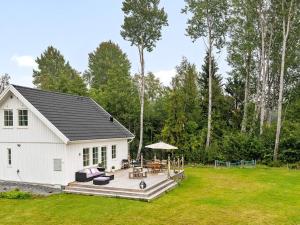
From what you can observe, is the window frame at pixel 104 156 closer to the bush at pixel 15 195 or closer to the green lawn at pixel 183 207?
the green lawn at pixel 183 207

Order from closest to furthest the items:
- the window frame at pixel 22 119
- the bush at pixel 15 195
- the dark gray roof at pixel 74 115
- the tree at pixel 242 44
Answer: the bush at pixel 15 195 < the dark gray roof at pixel 74 115 < the window frame at pixel 22 119 < the tree at pixel 242 44

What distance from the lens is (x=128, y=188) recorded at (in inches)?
656

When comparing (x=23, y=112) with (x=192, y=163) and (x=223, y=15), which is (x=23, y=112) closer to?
(x=192, y=163)

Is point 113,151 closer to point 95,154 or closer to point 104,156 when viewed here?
point 104,156

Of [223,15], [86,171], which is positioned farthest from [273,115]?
[86,171]

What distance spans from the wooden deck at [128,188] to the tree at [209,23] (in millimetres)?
11783

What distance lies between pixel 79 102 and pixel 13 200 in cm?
1015

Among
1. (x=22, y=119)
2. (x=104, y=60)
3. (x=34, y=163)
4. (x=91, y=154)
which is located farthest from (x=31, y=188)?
(x=104, y=60)

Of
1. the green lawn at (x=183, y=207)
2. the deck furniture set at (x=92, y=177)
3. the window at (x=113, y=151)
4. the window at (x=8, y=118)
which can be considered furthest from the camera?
the window at (x=113, y=151)

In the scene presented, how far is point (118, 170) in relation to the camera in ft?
79.3

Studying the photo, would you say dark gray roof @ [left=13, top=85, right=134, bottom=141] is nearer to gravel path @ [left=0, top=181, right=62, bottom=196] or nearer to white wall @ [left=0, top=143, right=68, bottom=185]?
white wall @ [left=0, top=143, right=68, bottom=185]

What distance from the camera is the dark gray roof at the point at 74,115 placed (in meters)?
19.2

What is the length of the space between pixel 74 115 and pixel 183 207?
10.3 metres

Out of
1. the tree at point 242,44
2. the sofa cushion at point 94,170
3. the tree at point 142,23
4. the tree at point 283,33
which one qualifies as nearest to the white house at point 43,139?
the sofa cushion at point 94,170
